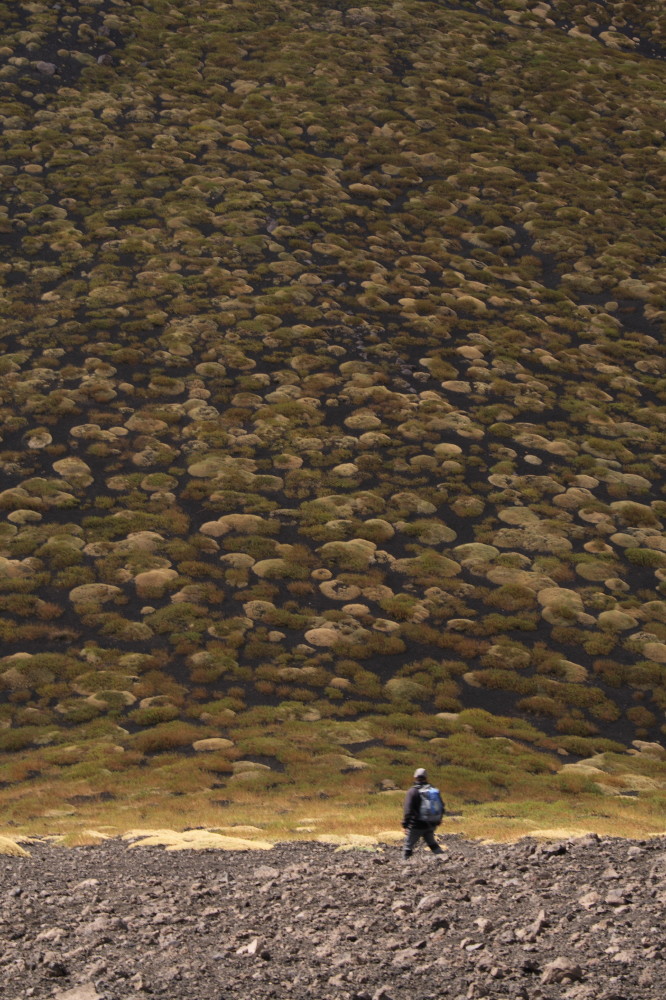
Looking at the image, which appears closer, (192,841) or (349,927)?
(349,927)

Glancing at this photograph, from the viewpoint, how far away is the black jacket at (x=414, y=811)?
16.5 m

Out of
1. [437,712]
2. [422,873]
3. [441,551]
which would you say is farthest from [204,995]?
[441,551]

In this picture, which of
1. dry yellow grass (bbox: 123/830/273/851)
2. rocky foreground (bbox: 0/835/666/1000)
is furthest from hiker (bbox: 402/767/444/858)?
dry yellow grass (bbox: 123/830/273/851)

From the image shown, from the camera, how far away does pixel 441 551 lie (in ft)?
116

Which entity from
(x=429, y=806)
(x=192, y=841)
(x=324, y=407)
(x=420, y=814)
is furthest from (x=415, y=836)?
(x=324, y=407)

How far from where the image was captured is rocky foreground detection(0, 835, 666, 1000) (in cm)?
1101

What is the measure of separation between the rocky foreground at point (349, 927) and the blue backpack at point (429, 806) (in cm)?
77

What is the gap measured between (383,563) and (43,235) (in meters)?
29.6

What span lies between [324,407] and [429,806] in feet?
90.9

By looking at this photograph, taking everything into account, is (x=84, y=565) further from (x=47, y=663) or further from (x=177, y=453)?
(x=177, y=453)

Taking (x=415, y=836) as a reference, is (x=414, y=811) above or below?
above

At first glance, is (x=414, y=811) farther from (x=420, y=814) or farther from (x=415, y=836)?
(x=415, y=836)

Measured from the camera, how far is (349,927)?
12.7 metres

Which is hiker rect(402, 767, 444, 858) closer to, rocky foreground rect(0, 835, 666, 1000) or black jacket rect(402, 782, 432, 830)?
black jacket rect(402, 782, 432, 830)
